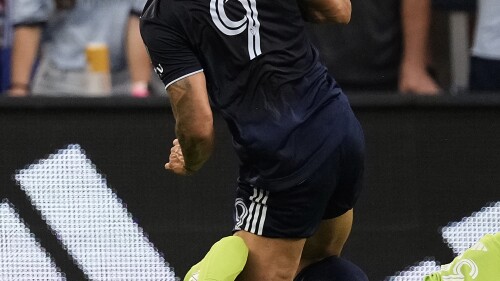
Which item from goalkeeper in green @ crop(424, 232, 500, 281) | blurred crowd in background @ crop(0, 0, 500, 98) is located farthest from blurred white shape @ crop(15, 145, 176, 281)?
goalkeeper in green @ crop(424, 232, 500, 281)

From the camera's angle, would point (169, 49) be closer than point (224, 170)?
Yes

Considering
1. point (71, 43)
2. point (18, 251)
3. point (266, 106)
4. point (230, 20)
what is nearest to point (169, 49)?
point (230, 20)

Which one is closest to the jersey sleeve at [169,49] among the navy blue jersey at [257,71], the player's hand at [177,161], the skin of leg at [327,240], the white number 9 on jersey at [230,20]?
the navy blue jersey at [257,71]

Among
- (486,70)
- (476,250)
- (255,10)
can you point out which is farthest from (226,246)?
(486,70)

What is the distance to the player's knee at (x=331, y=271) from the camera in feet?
12.1

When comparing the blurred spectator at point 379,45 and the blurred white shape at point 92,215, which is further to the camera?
the blurred spectator at point 379,45

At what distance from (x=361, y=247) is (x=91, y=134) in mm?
1197

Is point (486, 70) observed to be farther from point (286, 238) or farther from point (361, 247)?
point (286, 238)

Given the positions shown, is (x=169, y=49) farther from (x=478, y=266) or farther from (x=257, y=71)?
(x=478, y=266)

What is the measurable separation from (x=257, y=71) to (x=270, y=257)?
569 mm

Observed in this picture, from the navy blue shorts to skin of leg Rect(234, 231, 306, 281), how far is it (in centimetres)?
3

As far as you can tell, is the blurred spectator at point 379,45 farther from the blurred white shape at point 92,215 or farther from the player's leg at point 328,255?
the player's leg at point 328,255

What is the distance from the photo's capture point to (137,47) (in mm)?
5066

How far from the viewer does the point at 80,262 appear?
466 centimetres
